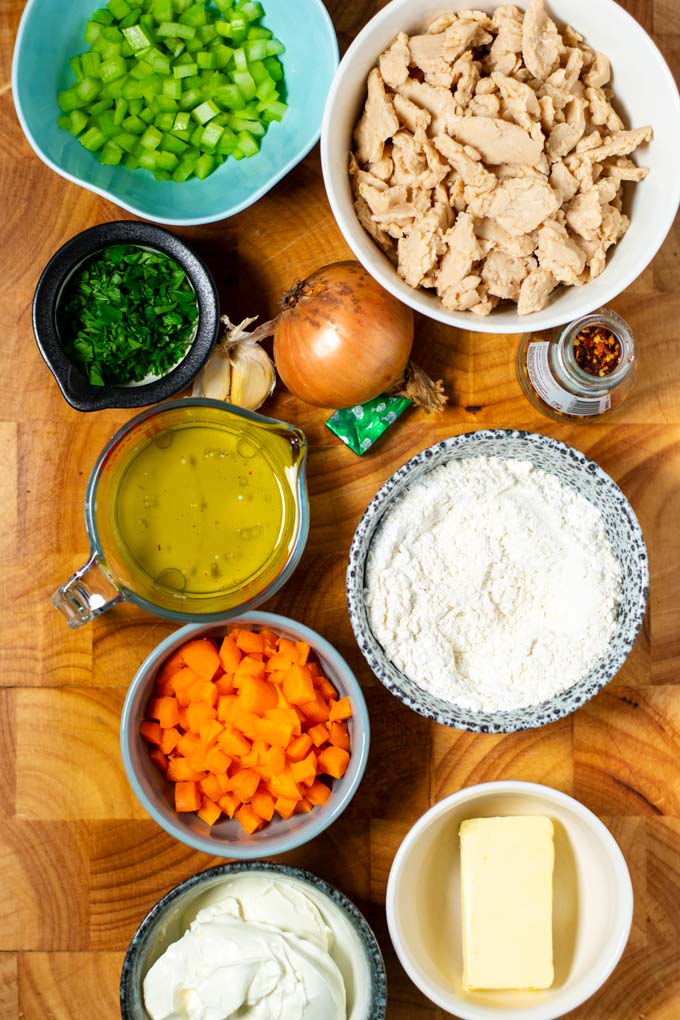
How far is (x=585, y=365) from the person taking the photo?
1.44 m

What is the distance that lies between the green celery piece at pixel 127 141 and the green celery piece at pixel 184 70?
0.36ft

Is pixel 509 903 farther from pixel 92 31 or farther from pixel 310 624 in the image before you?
pixel 92 31

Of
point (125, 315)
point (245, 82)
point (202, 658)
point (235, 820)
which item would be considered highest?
point (245, 82)

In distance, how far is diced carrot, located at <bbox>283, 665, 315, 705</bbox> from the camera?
1383 millimetres

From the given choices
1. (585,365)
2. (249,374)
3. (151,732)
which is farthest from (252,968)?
(585,365)

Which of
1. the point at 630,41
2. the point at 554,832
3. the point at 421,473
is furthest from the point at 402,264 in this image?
the point at 554,832

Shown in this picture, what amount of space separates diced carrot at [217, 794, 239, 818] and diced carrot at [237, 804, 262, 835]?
0.04 ft

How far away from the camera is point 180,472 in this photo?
4.70 feet

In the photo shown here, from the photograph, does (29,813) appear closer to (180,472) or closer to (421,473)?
(180,472)

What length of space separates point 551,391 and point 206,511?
548mm

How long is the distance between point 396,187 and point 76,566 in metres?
0.76

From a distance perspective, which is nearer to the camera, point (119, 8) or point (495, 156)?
point (495, 156)

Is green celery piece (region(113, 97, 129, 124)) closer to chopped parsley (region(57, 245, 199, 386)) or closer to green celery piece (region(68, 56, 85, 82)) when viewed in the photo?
green celery piece (region(68, 56, 85, 82))

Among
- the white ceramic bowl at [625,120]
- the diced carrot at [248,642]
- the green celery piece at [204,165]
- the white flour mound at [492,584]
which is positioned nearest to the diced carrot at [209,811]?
the diced carrot at [248,642]
